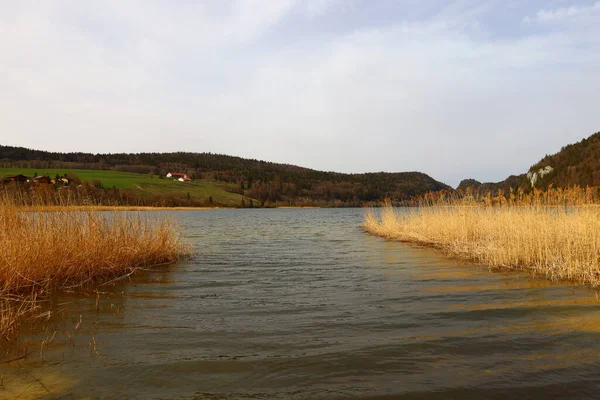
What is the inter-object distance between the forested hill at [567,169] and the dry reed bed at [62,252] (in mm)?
59530

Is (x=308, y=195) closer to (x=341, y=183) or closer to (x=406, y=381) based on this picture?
(x=341, y=183)

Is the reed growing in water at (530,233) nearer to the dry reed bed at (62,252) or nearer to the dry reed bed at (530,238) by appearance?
the dry reed bed at (530,238)

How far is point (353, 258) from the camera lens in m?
14.8

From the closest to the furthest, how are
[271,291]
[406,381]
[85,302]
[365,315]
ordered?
[406,381]
[365,315]
[85,302]
[271,291]

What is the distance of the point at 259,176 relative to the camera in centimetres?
14512

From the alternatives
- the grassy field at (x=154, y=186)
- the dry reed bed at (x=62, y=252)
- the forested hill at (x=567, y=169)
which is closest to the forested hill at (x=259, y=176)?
the grassy field at (x=154, y=186)

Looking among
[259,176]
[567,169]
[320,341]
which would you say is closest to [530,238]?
[320,341]

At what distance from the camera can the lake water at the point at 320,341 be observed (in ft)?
13.5

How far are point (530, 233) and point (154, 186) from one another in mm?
100620

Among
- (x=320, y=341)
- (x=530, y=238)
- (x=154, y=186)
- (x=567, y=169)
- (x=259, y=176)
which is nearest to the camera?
(x=320, y=341)

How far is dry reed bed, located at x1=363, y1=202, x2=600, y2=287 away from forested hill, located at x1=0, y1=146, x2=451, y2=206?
97977 mm

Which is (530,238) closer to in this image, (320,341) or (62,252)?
(320,341)

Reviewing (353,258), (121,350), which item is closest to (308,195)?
(353,258)

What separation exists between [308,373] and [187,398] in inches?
52.7
